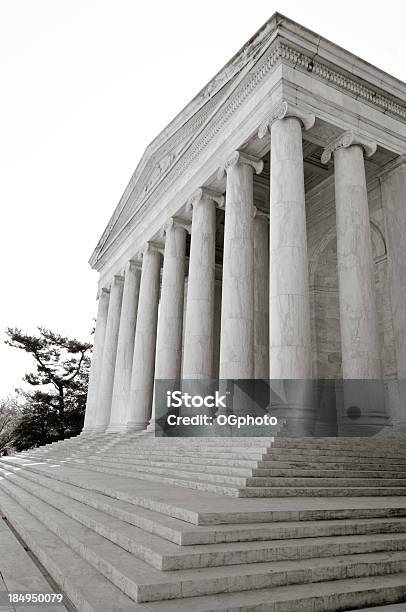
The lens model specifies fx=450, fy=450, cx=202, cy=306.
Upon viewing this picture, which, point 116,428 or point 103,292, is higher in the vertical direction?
point 103,292

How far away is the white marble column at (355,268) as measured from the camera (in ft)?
116

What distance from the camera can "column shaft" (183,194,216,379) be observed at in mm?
45812

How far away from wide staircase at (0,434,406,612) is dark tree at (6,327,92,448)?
10085 cm

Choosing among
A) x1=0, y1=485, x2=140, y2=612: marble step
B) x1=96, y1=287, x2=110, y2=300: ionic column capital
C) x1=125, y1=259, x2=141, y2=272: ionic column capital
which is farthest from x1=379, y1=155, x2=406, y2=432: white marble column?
x1=96, y1=287, x2=110, y2=300: ionic column capital

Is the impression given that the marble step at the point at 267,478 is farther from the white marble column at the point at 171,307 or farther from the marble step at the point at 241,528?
the white marble column at the point at 171,307

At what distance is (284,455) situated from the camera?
23.6 m

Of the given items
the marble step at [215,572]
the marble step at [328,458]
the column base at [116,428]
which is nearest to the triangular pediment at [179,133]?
the column base at [116,428]

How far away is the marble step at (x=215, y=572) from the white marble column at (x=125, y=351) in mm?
53891

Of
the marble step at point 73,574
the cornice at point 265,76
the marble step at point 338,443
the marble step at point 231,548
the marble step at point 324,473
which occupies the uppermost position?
the cornice at point 265,76

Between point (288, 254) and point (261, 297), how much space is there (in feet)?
59.0

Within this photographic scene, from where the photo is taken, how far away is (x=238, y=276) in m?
41.2

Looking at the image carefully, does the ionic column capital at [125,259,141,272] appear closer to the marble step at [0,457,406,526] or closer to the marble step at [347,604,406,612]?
the marble step at [0,457,406,526]

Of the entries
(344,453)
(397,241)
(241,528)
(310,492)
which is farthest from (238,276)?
(241,528)

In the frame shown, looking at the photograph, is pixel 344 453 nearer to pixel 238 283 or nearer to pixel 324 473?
pixel 324 473
